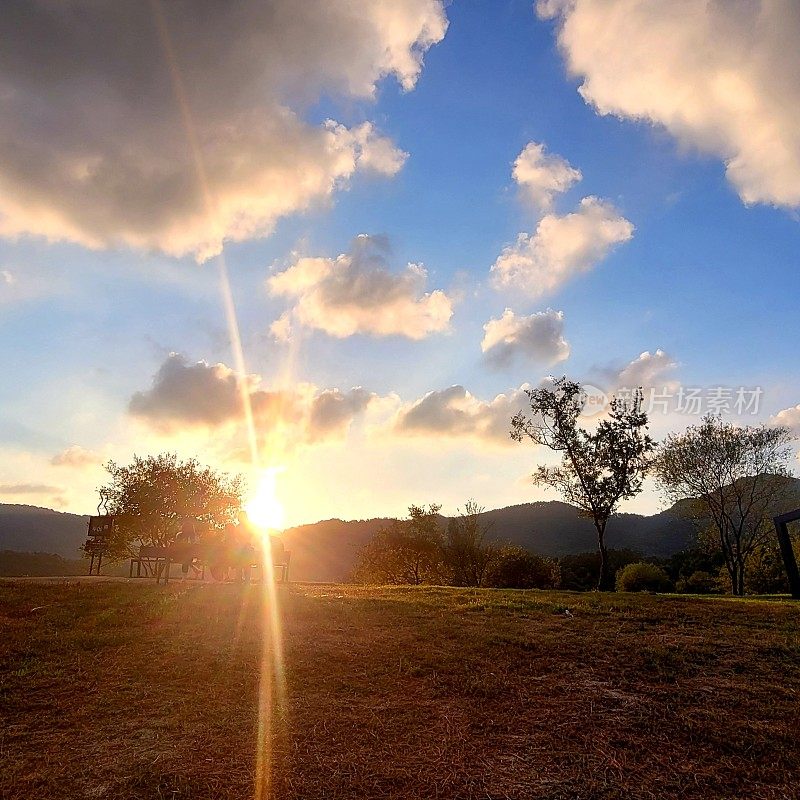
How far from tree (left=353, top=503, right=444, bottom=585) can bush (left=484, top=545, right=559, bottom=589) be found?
710 cm

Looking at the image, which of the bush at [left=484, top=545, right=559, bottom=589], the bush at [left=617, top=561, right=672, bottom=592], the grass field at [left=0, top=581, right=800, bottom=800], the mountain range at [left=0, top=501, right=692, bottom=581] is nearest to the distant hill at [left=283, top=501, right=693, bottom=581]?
the mountain range at [left=0, top=501, right=692, bottom=581]

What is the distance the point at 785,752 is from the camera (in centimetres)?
605

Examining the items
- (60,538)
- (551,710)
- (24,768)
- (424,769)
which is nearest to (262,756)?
(424,769)

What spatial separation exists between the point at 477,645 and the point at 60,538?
148 m

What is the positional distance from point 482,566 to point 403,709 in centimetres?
4522

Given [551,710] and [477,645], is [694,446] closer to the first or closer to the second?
[477,645]

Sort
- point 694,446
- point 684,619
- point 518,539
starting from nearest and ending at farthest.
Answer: point 684,619 → point 694,446 → point 518,539

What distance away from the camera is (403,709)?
24.7 ft

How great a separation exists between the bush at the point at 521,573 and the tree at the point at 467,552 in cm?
98

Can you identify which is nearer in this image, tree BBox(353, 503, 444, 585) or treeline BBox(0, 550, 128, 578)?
treeline BBox(0, 550, 128, 578)

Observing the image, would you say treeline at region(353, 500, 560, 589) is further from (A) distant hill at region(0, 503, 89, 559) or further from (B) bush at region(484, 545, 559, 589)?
(A) distant hill at region(0, 503, 89, 559)

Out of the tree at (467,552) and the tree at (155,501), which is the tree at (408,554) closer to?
the tree at (467,552)

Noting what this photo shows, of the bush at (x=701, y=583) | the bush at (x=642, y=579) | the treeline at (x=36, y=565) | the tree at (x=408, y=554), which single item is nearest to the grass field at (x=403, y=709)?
the bush at (x=642, y=579)

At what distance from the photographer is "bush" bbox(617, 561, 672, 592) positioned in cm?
4678
